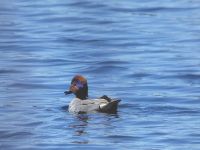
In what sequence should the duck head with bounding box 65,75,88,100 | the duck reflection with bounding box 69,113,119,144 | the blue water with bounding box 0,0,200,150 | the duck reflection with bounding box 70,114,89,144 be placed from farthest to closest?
the duck head with bounding box 65,75,88,100 → the duck reflection with bounding box 69,113,119,144 → the duck reflection with bounding box 70,114,89,144 → the blue water with bounding box 0,0,200,150

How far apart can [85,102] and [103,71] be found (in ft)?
14.3

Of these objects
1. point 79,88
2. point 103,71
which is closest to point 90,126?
point 79,88

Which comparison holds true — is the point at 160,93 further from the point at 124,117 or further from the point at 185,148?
the point at 185,148

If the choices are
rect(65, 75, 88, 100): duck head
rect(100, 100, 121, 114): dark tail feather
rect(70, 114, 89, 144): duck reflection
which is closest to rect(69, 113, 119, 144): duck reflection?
rect(70, 114, 89, 144): duck reflection

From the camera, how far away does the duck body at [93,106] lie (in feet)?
45.4

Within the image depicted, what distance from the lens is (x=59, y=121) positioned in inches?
517

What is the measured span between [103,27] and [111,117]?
36.6 ft

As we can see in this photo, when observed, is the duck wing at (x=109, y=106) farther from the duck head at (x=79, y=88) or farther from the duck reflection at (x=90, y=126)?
the duck head at (x=79, y=88)

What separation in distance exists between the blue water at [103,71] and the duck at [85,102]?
6.3 inches

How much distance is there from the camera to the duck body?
13828 millimetres

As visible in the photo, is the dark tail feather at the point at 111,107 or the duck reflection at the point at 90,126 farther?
the dark tail feather at the point at 111,107

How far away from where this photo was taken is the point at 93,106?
14.1 m

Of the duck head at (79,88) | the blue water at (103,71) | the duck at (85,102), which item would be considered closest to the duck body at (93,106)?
the duck at (85,102)

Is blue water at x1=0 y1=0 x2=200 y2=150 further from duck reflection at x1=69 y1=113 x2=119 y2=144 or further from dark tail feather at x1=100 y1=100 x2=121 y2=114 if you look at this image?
dark tail feather at x1=100 y1=100 x2=121 y2=114
